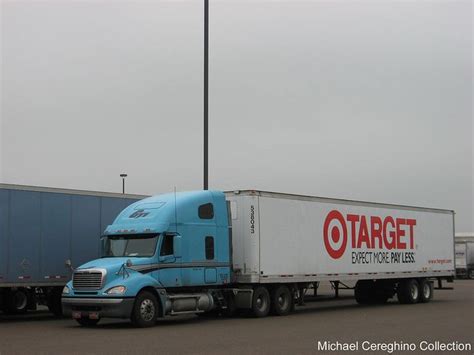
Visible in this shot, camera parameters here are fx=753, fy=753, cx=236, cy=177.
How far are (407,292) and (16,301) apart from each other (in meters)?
14.2

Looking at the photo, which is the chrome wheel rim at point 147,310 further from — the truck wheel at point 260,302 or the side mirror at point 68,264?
the truck wheel at point 260,302

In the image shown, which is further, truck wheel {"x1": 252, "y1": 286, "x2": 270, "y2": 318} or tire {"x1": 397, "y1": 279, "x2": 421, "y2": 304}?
tire {"x1": 397, "y1": 279, "x2": 421, "y2": 304}

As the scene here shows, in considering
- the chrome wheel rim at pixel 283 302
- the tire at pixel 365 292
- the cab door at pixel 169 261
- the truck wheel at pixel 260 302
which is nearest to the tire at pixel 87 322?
the cab door at pixel 169 261

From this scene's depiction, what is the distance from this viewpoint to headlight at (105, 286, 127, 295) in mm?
17766

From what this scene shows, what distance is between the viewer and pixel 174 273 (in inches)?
763

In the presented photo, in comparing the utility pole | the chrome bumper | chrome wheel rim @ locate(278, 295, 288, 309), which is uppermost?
the utility pole

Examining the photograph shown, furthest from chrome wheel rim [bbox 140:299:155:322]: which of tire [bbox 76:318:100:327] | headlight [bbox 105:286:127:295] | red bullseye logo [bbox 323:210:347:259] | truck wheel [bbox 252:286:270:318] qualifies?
red bullseye logo [bbox 323:210:347:259]

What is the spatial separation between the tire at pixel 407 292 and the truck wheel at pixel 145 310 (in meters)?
12.5

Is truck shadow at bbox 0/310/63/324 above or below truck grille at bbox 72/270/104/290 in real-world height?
below

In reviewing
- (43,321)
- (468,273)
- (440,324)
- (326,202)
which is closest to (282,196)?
(326,202)

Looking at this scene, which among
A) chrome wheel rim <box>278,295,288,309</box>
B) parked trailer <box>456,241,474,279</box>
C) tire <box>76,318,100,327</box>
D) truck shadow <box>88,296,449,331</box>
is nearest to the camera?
tire <box>76,318,100,327</box>

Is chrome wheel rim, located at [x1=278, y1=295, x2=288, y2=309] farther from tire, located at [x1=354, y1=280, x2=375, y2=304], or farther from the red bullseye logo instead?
tire, located at [x1=354, y1=280, x2=375, y2=304]

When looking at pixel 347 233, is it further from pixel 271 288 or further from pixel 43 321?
pixel 43 321

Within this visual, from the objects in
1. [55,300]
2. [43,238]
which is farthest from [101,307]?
[55,300]
